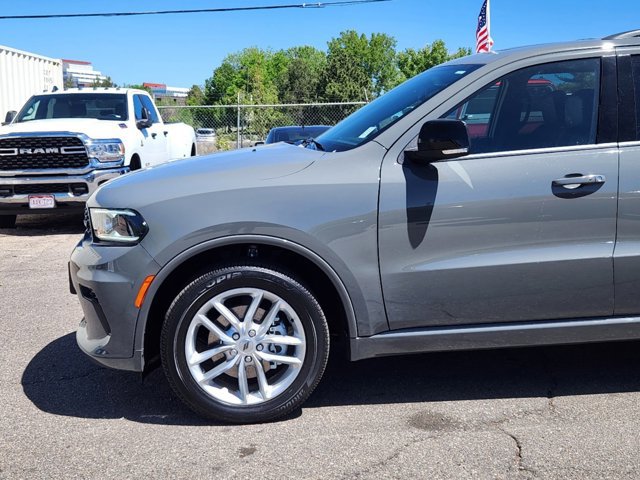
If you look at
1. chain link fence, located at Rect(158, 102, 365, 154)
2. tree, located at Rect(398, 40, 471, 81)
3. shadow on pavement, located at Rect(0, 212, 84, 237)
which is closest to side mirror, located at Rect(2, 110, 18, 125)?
shadow on pavement, located at Rect(0, 212, 84, 237)

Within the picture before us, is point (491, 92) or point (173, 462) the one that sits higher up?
point (491, 92)

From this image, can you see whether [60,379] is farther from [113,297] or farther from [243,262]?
[243,262]

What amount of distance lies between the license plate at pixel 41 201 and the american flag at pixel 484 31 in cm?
750

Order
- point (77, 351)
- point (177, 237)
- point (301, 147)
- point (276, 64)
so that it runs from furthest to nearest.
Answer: point (276, 64), point (77, 351), point (301, 147), point (177, 237)

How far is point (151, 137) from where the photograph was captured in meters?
11.5

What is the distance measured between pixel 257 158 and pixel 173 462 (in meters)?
1.63

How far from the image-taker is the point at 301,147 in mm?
4148

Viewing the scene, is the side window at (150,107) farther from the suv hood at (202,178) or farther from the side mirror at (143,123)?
the suv hood at (202,178)

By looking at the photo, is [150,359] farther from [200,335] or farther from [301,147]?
[301,147]

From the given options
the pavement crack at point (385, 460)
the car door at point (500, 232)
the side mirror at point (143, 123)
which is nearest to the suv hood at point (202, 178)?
the car door at point (500, 232)

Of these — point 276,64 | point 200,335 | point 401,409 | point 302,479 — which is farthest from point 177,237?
point 276,64

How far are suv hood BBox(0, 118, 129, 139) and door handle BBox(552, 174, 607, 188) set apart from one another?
765cm

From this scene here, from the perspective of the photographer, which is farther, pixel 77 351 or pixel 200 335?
pixel 77 351

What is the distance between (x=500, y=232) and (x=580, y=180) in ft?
1.62
